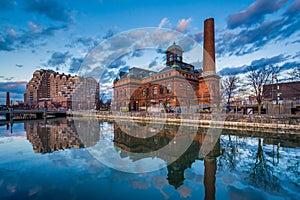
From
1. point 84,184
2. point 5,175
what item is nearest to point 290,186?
point 84,184

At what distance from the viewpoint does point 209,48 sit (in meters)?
A: 38.4

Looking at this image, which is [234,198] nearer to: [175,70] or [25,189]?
[25,189]

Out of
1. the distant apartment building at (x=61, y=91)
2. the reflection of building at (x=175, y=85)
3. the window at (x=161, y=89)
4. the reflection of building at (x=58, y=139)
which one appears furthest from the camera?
the distant apartment building at (x=61, y=91)

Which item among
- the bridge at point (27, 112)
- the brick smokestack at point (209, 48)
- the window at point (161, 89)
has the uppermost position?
the brick smokestack at point (209, 48)

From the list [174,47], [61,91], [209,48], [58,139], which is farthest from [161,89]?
[61,91]

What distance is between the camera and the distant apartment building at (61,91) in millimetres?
81938

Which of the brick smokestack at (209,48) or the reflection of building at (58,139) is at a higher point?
the brick smokestack at (209,48)

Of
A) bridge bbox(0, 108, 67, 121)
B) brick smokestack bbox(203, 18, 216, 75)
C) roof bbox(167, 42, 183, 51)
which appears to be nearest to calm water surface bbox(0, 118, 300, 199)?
brick smokestack bbox(203, 18, 216, 75)

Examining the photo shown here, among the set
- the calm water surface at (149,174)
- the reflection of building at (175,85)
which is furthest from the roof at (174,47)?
the calm water surface at (149,174)

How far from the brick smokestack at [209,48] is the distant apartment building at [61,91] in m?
52.4

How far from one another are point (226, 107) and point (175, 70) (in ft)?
49.8

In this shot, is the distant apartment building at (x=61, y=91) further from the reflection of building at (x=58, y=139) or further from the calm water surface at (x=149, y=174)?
the calm water surface at (x=149, y=174)

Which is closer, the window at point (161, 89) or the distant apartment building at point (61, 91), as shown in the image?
the window at point (161, 89)

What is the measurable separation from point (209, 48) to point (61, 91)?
8374 cm
